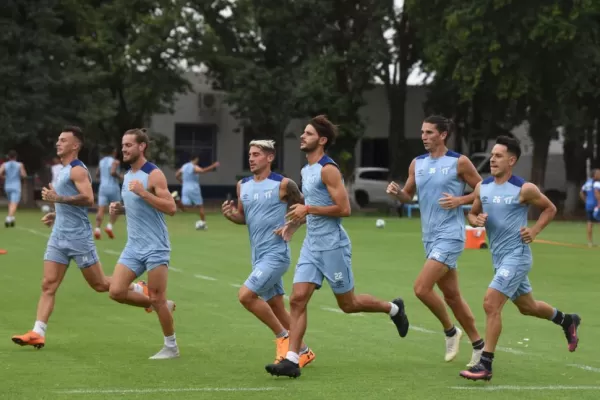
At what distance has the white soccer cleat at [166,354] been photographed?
475 inches

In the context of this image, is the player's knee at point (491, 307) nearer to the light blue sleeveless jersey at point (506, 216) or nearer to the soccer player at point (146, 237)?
the light blue sleeveless jersey at point (506, 216)

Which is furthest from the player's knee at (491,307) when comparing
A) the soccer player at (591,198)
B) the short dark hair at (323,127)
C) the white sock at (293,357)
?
the soccer player at (591,198)

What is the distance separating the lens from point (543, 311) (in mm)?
11820

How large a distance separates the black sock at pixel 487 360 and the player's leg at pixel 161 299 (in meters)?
2.93

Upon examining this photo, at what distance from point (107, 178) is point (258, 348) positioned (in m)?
20.5

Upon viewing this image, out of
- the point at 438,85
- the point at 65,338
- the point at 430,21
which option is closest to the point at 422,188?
the point at 65,338

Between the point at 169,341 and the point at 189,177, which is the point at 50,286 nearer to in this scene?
the point at 169,341

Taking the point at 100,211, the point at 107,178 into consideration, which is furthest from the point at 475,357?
Result: the point at 107,178

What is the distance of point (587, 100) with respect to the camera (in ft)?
171

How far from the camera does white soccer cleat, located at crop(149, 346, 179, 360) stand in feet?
39.6

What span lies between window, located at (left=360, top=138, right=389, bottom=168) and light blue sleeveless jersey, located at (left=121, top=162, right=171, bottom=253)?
191 feet

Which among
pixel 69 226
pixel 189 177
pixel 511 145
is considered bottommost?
pixel 189 177

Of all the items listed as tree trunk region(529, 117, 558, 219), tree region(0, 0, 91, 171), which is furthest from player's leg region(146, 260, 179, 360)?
tree trunk region(529, 117, 558, 219)

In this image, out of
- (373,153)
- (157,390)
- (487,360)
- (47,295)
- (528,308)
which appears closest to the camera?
(157,390)
